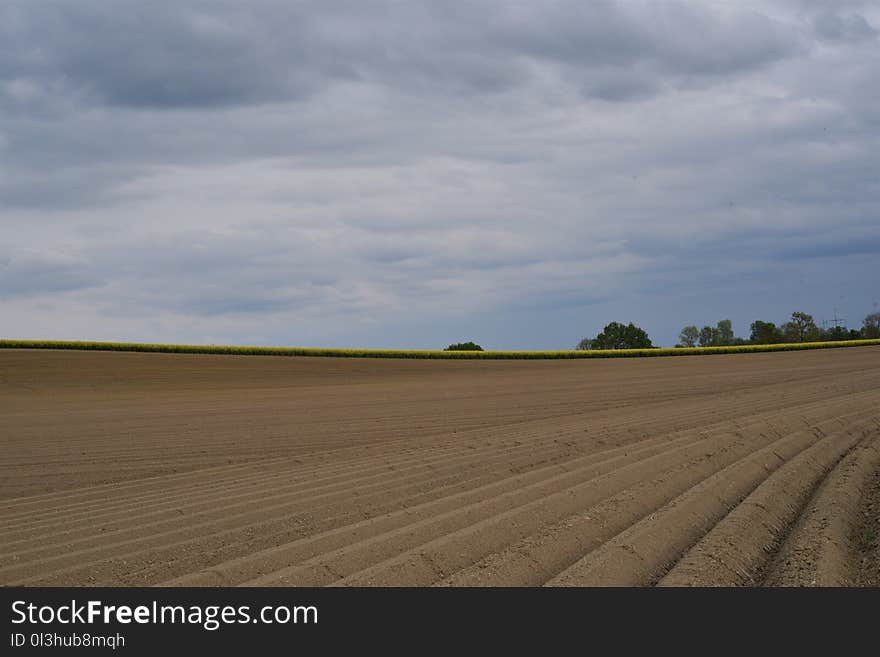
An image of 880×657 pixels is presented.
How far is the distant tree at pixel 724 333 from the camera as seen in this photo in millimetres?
148625

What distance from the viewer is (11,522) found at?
9789mm

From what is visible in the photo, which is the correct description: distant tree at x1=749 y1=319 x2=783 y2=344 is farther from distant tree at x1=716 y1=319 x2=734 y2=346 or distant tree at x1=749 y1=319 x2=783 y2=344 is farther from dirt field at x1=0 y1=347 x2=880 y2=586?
dirt field at x1=0 y1=347 x2=880 y2=586

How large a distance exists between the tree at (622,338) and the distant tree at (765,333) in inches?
717

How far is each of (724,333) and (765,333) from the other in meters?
47.0

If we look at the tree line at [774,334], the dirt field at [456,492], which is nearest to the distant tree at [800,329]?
the tree line at [774,334]

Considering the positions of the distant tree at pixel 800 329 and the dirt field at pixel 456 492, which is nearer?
the dirt field at pixel 456 492

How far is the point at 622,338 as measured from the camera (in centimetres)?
12525

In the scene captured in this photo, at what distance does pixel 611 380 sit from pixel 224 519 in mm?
27752

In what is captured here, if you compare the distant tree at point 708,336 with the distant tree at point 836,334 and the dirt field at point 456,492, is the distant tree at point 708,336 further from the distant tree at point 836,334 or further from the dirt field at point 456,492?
the dirt field at point 456,492

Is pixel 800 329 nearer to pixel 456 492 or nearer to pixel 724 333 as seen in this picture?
pixel 724 333

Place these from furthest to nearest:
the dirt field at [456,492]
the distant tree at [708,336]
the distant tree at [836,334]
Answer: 1. the distant tree at [708,336]
2. the distant tree at [836,334]
3. the dirt field at [456,492]

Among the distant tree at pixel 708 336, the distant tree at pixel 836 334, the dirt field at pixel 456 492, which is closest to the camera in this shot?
the dirt field at pixel 456 492

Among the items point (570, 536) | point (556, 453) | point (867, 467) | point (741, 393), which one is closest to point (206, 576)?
point (570, 536)

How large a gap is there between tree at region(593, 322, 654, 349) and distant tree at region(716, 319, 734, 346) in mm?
28979
